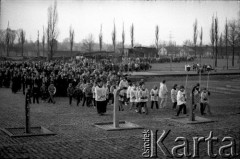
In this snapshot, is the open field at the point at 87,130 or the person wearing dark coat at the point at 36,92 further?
the person wearing dark coat at the point at 36,92

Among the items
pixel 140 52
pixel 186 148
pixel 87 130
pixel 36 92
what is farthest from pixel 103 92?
pixel 140 52

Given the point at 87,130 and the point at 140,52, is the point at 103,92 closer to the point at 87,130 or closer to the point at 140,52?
the point at 87,130

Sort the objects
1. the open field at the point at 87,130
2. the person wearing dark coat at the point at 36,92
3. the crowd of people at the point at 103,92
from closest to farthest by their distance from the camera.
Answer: the open field at the point at 87,130 < the crowd of people at the point at 103,92 < the person wearing dark coat at the point at 36,92

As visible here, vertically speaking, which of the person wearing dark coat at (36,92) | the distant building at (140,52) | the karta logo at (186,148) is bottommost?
the karta logo at (186,148)

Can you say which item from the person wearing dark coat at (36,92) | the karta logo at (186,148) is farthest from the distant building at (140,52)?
the karta logo at (186,148)

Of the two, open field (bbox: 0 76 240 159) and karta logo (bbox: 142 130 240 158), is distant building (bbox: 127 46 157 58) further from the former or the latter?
karta logo (bbox: 142 130 240 158)

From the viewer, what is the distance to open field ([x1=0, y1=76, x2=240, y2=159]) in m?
12.2

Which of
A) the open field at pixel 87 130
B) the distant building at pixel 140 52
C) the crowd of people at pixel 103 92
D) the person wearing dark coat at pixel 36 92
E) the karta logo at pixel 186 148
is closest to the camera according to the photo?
the karta logo at pixel 186 148

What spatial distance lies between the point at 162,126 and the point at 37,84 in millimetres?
12683

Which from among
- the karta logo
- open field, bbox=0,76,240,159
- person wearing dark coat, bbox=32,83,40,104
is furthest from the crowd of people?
the karta logo

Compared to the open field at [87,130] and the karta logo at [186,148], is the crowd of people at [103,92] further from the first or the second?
the karta logo at [186,148]

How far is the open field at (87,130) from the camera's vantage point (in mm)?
12243

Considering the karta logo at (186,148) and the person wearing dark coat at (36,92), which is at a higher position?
the person wearing dark coat at (36,92)

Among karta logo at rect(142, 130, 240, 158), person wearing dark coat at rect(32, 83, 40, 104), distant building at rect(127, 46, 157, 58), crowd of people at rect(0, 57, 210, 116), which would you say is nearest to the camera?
karta logo at rect(142, 130, 240, 158)
